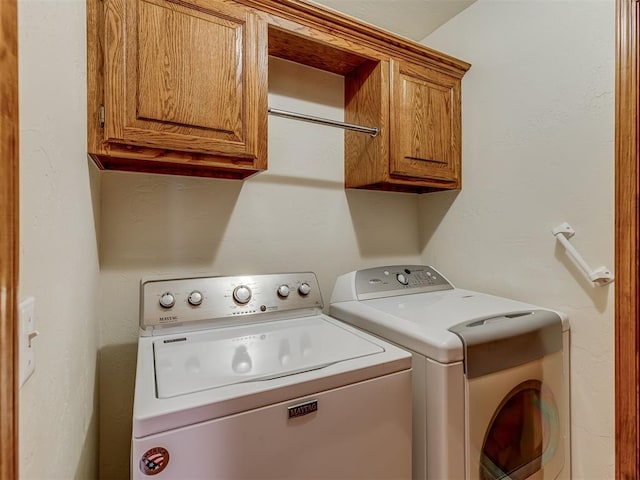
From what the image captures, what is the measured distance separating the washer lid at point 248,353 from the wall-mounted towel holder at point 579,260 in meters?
0.92

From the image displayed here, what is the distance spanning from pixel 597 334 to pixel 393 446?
37.6 inches

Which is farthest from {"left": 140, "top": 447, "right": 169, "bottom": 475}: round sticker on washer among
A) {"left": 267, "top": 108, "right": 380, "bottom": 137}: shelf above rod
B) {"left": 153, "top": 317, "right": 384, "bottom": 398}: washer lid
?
{"left": 267, "top": 108, "right": 380, "bottom": 137}: shelf above rod

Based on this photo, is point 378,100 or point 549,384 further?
point 378,100

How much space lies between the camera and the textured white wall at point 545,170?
4.13ft

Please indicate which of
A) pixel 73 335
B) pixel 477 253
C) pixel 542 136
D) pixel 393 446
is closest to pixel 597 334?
pixel 477 253

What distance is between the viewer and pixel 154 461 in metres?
0.66

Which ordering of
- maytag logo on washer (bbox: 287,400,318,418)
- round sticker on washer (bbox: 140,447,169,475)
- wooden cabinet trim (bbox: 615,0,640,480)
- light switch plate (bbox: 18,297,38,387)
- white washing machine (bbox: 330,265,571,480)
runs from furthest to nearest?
wooden cabinet trim (bbox: 615,0,640,480)
white washing machine (bbox: 330,265,571,480)
maytag logo on washer (bbox: 287,400,318,418)
round sticker on washer (bbox: 140,447,169,475)
light switch plate (bbox: 18,297,38,387)

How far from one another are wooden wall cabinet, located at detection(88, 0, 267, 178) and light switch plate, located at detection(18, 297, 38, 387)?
26.7 inches

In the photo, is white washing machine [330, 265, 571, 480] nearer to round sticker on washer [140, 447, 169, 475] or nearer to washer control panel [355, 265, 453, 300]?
washer control panel [355, 265, 453, 300]

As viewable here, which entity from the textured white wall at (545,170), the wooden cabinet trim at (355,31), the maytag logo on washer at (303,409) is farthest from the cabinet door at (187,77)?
the textured white wall at (545,170)

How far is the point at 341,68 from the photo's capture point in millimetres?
1701

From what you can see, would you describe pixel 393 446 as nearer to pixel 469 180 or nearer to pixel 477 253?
pixel 477 253

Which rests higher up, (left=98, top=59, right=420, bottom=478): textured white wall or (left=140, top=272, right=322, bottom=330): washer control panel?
(left=98, top=59, right=420, bottom=478): textured white wall

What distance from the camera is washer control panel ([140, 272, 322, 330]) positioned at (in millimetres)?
1172
